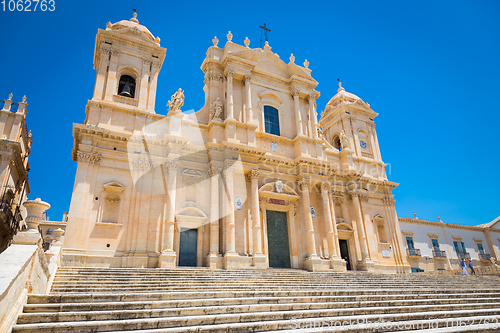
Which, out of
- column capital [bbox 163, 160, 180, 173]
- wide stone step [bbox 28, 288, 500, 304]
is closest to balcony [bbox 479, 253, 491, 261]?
wide stone step [bbox 28, 288, 500, 304]

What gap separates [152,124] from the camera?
58.7 feet

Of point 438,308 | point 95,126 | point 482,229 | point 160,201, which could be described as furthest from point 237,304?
point 482,229

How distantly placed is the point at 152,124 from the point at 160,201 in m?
4.38

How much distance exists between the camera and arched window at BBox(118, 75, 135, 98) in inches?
714

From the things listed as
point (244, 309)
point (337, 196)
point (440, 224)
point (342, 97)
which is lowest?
point (244, 309)

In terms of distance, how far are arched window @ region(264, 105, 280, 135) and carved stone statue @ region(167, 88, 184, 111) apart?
5.92m

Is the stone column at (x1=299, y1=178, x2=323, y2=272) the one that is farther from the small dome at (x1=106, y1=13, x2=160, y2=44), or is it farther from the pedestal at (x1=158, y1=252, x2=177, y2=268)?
the small dome at (x1=106, y1=13, x2=160, y2=44)

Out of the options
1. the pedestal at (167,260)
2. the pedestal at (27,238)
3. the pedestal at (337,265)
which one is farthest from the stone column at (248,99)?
the pedestal at (27,238)

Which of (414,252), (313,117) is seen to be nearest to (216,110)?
(313,117)

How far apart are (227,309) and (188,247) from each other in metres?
10.8

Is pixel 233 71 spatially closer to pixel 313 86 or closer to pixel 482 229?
pixel 313 86

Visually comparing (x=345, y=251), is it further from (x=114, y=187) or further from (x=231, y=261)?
(x=114, y=187)

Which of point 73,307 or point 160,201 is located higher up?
point 160,201

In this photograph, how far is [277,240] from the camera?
1939 cm
